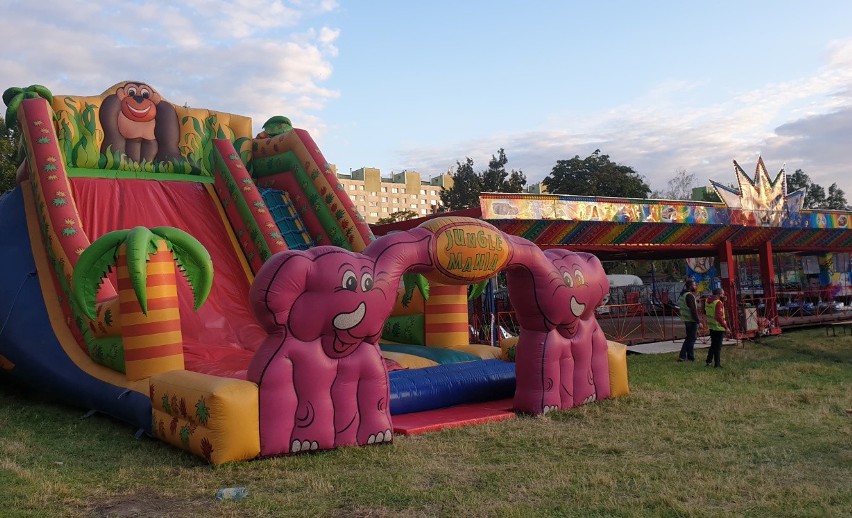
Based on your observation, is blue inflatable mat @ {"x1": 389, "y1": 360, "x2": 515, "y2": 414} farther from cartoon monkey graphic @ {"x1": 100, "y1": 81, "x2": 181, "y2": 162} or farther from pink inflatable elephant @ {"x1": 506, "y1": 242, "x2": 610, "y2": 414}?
cartoon monkey graphic @ {"x1": 100, "y1": 81, "x2": 181, "y2": 162}

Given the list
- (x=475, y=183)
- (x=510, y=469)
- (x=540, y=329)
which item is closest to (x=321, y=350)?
(x=510, y=469)

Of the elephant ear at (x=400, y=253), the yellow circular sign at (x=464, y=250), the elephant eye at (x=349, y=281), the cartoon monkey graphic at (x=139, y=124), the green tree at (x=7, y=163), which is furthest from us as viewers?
the green tree at (x=7, y=163)

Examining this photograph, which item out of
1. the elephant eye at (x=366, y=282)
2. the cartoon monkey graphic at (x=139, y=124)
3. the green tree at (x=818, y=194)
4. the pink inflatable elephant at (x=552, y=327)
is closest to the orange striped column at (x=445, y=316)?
the pink inflatable elephant at (x=552, y=327)

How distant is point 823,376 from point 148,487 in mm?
8308

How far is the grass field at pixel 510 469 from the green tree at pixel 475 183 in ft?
93.4

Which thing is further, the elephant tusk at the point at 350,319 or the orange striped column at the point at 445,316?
the orange striped column at the point at 445,316

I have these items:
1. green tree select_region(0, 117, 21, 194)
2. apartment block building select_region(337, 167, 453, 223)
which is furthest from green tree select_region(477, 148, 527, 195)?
apartment block building select_region(337, 167, 453, 223)

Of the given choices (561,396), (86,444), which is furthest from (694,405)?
(86,444)

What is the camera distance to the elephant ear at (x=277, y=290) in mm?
5398

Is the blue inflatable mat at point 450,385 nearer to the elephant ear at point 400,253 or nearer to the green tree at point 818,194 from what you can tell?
the elephant ear at point 400,253

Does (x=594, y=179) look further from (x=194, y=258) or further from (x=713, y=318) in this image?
(x=194, y=258)

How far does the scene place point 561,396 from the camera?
7.05m

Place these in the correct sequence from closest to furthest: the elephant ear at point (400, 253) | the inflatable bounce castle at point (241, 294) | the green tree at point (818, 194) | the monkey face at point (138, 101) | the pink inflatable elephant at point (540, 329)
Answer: the inflatable bounce castle at point (241, 294), the elephant ear at point (400, 253), the pink inflatable elephant at point (540, 329), the monkey face at point (138, 101), the green tree at point (818, 194)

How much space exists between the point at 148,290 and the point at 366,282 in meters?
2.10
